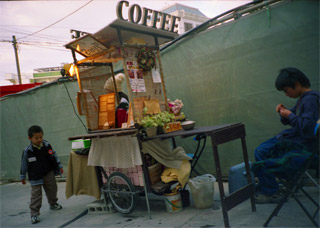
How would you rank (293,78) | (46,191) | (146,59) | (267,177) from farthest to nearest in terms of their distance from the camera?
(46,191) → (146,59) → (267,177) → (293,78)

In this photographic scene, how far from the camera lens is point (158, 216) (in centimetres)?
374

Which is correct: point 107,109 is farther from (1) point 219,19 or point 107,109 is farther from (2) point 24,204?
(2) point 24,204

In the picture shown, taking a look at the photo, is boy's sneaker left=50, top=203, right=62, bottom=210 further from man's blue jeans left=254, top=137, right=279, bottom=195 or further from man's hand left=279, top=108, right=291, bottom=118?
man's hand left=279, top=108, right=291, bottom=118

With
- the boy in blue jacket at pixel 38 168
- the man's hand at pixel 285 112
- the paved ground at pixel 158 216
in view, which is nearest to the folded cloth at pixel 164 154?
the paved ground at pixel 158 216

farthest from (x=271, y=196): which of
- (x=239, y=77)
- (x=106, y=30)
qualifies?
(x=106, y=30)

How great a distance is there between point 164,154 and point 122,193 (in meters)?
0.83

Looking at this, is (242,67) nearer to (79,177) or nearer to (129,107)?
(129,107)

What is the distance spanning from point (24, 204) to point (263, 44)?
216 inches

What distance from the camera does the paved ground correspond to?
3102 millimetres

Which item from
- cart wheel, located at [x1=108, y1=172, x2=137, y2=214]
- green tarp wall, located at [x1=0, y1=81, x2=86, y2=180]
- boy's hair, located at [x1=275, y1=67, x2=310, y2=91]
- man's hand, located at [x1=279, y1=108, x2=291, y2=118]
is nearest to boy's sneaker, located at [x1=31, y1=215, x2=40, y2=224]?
cart wheel, located at [x1=108, y1=172, x2=137, y2=214]

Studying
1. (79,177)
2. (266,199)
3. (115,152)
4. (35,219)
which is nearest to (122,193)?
(115,152)

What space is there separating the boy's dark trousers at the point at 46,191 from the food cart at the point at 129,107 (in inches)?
45.2

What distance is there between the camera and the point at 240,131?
3.41m

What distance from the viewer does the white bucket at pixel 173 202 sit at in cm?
374
